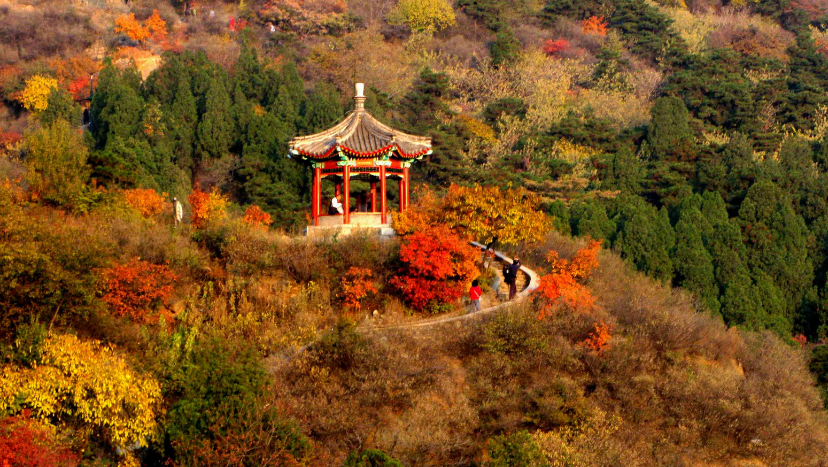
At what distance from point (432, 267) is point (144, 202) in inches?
321

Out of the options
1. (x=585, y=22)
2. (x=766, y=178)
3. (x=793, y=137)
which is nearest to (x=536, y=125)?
(x=793, y=137)

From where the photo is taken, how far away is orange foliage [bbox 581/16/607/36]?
83.3m

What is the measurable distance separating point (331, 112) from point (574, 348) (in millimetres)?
24943

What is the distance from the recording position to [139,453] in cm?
1923

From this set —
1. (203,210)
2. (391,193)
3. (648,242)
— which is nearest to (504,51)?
(391,193)

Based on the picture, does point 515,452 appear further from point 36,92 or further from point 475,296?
point 36,92

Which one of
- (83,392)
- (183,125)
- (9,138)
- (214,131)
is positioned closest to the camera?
(83,392)

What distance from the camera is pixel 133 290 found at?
909 inches

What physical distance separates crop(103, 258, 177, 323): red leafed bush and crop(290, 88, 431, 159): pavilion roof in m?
6.84

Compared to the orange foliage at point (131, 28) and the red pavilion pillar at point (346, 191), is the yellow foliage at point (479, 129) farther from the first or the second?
the red pavilion pillar at point (346, 191)

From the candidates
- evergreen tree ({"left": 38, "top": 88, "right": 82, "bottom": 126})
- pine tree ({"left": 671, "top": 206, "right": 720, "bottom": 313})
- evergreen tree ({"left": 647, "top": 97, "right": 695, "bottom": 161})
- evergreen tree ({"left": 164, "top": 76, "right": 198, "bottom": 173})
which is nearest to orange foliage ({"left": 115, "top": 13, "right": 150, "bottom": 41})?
evergreen tree ({"left": 38, "top": 88, "right": 82, "bottom": 126})

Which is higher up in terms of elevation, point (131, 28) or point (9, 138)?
point (131, 28)

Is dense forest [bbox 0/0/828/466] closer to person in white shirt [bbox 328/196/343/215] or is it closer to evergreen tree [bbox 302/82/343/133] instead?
evergreen tree [bbox 302/82/343/133]

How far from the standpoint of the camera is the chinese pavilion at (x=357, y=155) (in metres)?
29.0
